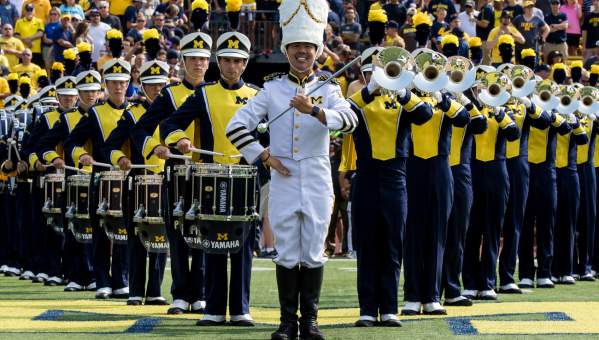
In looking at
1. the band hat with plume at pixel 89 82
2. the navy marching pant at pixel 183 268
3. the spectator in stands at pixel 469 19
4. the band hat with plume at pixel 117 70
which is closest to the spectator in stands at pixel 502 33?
the spectator in stands at pixel 469 19

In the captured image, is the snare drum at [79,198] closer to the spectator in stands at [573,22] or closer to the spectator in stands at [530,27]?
the spectator in stands at [530,27]

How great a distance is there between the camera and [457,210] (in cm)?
1514

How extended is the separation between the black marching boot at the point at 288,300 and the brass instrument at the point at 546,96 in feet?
23.5

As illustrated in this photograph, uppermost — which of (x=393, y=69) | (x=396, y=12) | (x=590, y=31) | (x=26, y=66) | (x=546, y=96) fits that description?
(x=396, y=12)

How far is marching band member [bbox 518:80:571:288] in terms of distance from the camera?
18.1 meters

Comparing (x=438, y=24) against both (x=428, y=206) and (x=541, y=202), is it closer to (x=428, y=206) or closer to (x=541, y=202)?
(x=541, y=202)

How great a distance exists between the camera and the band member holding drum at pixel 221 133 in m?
12.7

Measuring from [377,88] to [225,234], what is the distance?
1.56 m

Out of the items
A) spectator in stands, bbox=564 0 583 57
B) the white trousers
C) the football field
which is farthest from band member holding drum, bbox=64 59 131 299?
spectator in stands, bbox=564 0 583 57

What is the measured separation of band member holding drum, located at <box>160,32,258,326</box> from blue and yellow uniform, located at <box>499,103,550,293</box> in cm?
460

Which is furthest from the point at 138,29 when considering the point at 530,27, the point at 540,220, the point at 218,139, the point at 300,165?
the point at 300,165

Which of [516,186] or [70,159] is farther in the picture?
[70,159]

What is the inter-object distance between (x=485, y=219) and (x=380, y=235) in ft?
13.4

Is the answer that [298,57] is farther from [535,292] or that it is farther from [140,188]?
[535,292]
